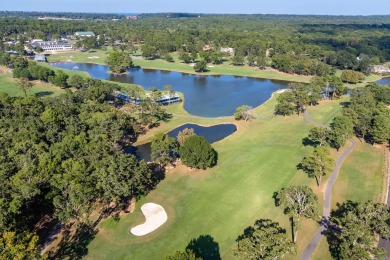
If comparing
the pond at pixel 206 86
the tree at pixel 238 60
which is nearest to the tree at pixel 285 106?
the pond at pixel 206 86

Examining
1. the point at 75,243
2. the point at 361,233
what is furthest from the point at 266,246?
the point at 75,243

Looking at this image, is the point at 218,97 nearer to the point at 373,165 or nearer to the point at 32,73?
the point at 373,165

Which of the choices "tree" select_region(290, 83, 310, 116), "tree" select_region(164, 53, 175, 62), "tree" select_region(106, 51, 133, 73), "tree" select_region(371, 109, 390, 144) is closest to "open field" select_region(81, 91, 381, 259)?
"tree" select_region(371, 109, 390, 144)

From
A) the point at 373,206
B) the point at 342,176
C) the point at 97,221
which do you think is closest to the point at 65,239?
the point at 97,221

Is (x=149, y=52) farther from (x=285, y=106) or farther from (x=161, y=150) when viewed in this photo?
(x=161, y=150)

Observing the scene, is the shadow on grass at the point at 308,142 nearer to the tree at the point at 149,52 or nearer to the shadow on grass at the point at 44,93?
the shadow on grass at the point at 44,93

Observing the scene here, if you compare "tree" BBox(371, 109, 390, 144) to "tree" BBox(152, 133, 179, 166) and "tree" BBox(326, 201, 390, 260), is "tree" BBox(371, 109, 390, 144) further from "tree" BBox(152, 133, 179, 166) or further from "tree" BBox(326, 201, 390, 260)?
"tree" BBox(152, 133, 179, 166)
